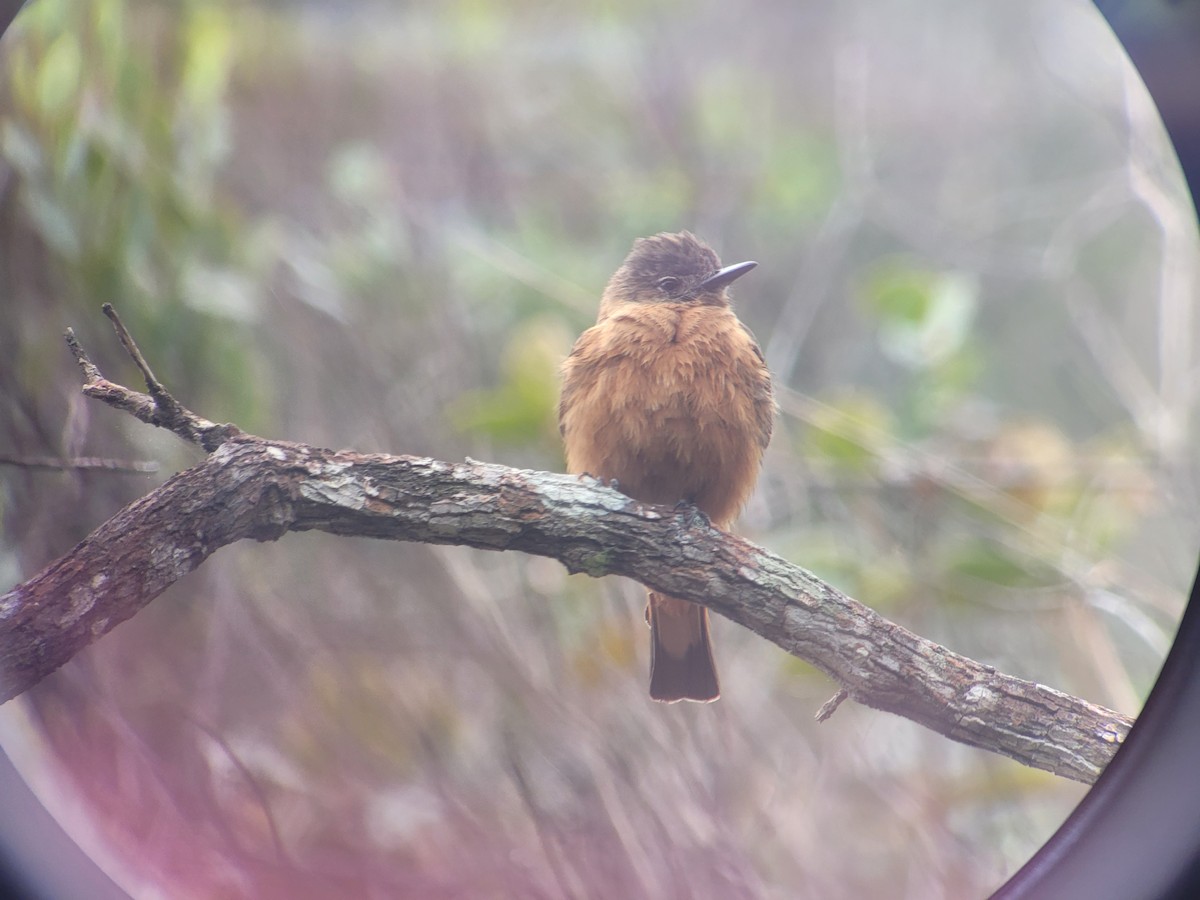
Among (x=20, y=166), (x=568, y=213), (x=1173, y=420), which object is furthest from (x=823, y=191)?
(x=20, y=166)

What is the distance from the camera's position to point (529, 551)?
60.7 inches

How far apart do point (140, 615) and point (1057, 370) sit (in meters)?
1.97

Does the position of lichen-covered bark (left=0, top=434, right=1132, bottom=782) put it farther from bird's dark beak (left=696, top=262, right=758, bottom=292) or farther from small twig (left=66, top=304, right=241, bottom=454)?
bird's dark beak (left=696, top=262, right=758, bottom=292)

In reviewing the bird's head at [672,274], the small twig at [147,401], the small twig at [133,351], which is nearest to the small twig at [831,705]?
the bird's head at [672,274]

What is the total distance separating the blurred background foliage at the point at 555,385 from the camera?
4.75 feet

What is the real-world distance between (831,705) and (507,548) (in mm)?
624

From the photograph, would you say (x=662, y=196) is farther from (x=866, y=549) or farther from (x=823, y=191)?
(x=866, y=549)

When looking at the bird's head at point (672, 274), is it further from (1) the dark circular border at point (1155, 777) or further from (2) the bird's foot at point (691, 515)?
(1) the dark circular border at point (1155, 777)

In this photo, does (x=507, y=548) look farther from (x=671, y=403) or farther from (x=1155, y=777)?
(x=1155, y=777)

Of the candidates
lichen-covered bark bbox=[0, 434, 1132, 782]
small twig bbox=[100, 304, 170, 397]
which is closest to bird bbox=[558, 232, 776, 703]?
lichen-covered bark bbox=[0, 434, 1132, 782]

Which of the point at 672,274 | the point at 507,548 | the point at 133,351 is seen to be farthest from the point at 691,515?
the point at 133,351

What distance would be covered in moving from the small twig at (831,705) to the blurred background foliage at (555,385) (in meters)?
0.04

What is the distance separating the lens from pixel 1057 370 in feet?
7.39

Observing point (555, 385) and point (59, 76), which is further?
point (555, 385)
